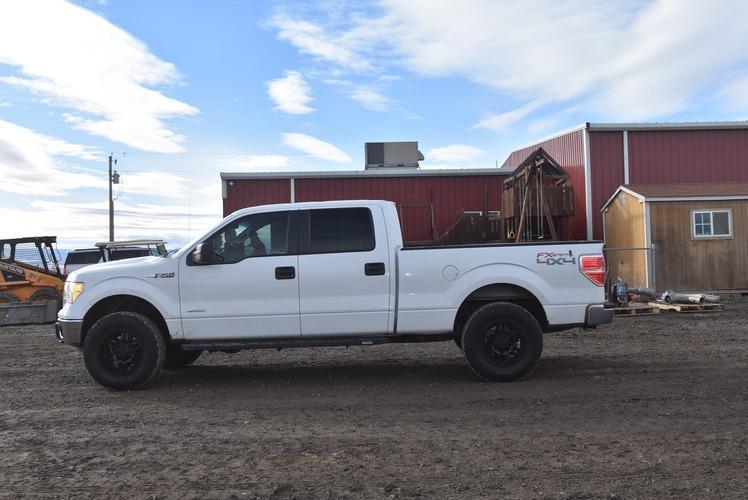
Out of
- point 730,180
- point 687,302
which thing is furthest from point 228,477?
point 730,180

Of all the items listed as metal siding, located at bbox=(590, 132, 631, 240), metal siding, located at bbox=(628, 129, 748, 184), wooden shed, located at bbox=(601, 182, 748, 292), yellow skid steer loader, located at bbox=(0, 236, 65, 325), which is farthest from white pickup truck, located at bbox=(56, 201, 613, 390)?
metal siding, located at bbox=(628, 129, 748, 184)

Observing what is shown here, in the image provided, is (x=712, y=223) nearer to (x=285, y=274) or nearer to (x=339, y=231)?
(x=339, y=231)

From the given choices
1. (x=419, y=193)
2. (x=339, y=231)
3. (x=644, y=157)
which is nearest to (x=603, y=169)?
(x=644, y=157)

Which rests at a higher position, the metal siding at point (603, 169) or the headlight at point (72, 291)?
the metal siding at point (603, 169)

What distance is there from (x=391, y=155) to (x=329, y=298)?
17.4 meters

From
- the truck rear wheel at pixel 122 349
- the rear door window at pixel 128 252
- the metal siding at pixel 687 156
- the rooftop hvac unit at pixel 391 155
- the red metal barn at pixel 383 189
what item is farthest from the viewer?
the rooftop hvac unit at pixel 391 155

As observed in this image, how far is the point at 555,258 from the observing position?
263 inches

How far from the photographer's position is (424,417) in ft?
17.6

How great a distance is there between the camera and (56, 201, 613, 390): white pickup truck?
6.57m

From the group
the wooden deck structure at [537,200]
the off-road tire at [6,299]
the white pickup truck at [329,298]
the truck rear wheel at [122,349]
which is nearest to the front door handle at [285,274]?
the white pickup truck at [329,298]

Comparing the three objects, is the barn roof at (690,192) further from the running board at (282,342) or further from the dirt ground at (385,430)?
the running board at (282,342)

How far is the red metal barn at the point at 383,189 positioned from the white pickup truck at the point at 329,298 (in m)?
14.2

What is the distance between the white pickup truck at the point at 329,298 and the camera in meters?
6.57

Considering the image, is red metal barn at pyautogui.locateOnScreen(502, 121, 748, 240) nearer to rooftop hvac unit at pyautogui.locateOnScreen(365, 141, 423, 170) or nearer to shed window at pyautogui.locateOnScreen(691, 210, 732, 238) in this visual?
shed window at pyautogui.locateOnScreen(691, 210, 732, 238)
